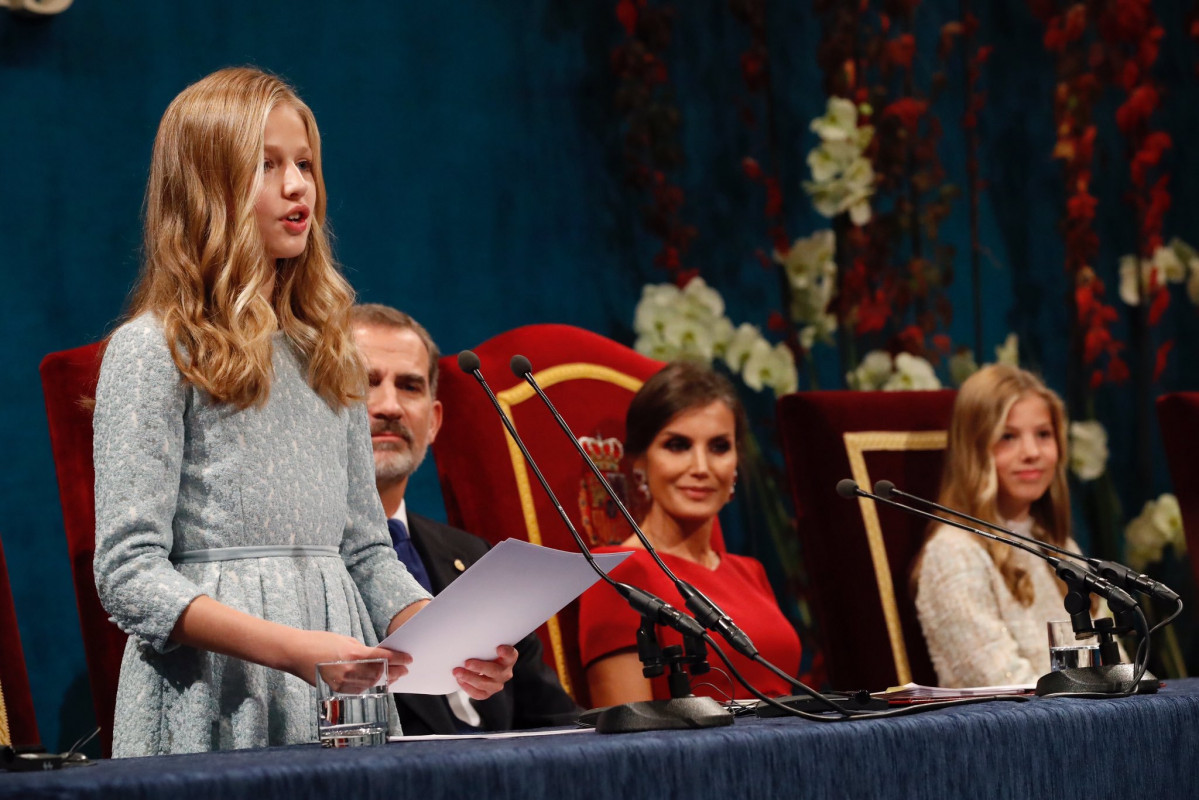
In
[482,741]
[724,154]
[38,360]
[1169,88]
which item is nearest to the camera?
[482,741]

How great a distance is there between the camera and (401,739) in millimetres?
1202

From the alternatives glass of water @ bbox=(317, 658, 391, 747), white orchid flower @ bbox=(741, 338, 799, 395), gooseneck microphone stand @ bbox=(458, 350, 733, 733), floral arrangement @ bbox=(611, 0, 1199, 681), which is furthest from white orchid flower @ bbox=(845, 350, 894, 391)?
glass of water @ bbox=(317, 658, 391, 747)

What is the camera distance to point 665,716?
3.81ft

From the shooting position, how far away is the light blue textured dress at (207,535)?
1.48 m

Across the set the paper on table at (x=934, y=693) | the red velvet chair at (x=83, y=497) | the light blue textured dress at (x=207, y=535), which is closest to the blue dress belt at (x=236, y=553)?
the light blue textured dress at (x=207, y=535)

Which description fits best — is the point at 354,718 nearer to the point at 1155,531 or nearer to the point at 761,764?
the point at 761,764

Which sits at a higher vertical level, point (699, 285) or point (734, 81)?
point (734, 81)

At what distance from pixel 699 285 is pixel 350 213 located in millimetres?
785

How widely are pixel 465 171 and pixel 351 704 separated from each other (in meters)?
1.98

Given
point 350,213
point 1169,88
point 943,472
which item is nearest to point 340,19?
point 350,213

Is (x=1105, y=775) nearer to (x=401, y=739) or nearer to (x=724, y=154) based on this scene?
(x=401, y=739)

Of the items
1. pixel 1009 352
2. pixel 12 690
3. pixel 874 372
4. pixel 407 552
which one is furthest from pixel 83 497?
pixel 1009 352

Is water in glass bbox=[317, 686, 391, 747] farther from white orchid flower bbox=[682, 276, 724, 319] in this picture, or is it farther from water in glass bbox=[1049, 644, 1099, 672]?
white orchid flower bbox=[682, 276, 724, 319]

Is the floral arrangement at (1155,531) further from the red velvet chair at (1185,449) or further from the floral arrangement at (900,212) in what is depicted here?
the red velvet chair at (1185,449)
